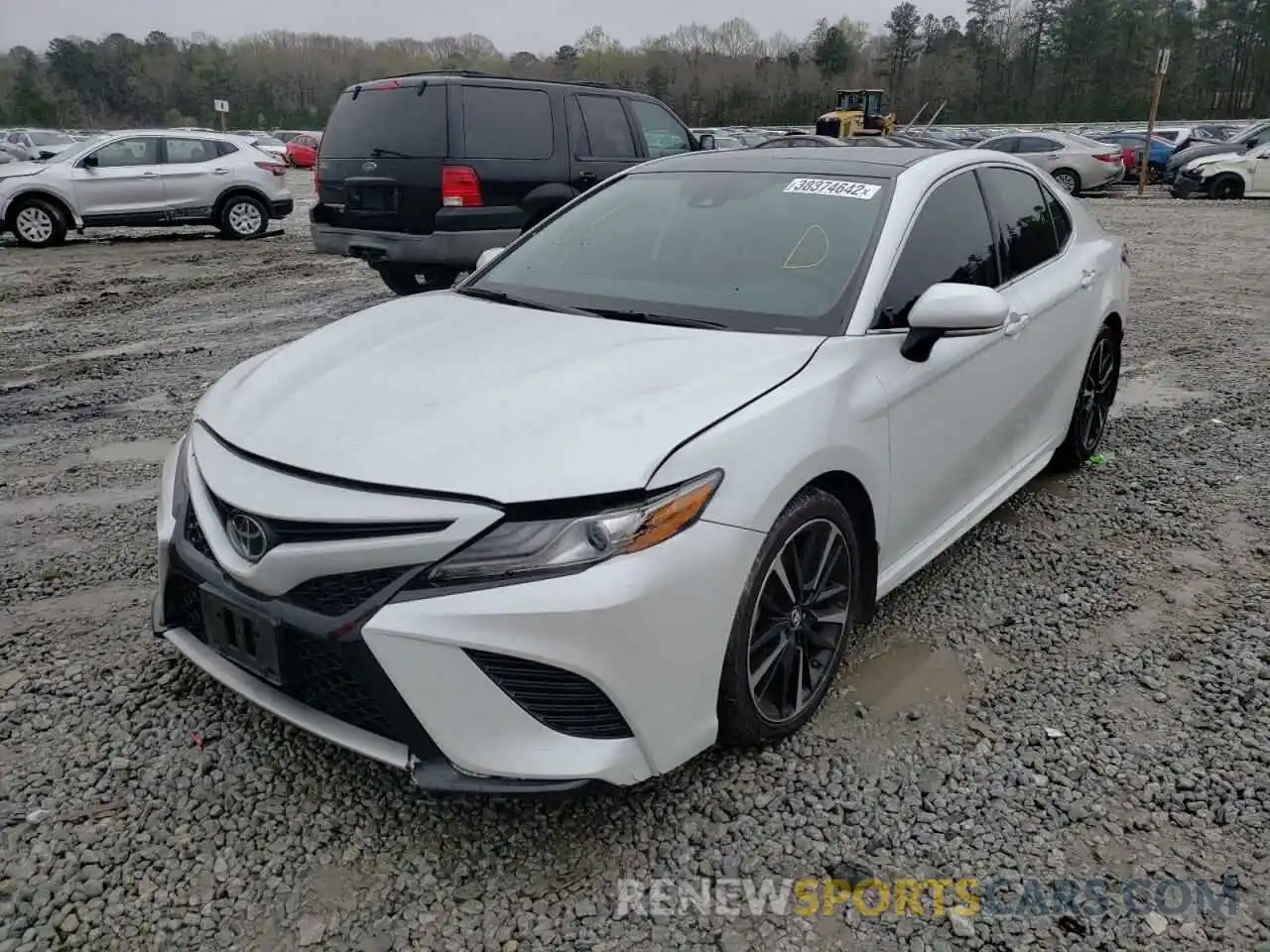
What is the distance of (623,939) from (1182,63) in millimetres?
78144

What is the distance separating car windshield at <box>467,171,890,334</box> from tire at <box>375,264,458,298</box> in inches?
170

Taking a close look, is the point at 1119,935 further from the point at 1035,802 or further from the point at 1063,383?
the point at 1063,383

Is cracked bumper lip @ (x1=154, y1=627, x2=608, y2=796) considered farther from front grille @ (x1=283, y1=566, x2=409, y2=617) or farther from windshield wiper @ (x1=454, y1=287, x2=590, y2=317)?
windshield wiper @ (x1=454, y1=287, x2=590, y2=317)

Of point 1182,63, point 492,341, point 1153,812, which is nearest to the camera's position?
point 1153,812

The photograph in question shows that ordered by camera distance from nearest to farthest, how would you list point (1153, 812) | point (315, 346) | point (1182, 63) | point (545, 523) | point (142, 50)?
point (545, 523) → point (1153, 812) → point (315, 346) → point (1182, 63) → point (142, 50)

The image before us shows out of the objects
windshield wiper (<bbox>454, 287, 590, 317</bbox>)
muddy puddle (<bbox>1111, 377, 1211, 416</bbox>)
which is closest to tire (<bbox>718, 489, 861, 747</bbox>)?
windshield wiper (<bbox>454, 287, 590, 317</bbox>)

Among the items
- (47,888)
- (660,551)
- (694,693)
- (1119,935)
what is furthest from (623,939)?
(47,888)

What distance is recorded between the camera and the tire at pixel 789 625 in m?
2.34

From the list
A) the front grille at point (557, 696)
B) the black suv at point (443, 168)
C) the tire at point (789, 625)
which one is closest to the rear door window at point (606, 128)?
the black suv at point (443, 168)

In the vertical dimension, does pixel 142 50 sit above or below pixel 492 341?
above

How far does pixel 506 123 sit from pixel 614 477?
6708 millimetres

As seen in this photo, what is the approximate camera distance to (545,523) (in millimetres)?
2035

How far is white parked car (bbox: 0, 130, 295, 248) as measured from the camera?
13.3 meters

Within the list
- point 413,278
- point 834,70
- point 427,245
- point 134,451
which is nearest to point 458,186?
point 427,245
